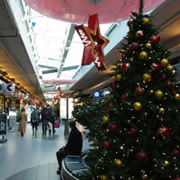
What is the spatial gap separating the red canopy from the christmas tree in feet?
4.21

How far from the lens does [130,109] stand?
8.02ft

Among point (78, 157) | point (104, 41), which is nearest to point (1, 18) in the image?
point (104, 41)

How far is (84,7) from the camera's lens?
3.85 meters

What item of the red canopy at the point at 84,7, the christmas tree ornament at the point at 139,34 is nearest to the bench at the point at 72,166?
the christmas tree ornament at the point at 139,34

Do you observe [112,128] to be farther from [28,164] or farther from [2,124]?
[2,124]

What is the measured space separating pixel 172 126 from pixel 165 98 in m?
0.32

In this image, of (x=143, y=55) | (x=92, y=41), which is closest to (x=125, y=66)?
(x=143, y=55)

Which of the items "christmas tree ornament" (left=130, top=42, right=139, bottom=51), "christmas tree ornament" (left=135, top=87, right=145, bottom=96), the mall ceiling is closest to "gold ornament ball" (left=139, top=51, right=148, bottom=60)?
"christmas tree ornament" (left=130, top=42, right=139, bottom=51)

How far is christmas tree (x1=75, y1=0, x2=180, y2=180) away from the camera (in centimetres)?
236

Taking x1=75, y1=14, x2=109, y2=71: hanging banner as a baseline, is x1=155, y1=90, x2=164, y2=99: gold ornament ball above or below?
below

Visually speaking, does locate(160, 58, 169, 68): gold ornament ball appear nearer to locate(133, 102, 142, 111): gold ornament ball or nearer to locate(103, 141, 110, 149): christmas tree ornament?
locate(133, 102, 142, 111): gold ornament ball

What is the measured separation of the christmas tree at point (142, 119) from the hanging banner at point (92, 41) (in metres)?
2.25

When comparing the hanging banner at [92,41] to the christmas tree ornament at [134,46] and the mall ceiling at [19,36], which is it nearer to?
the mall ceiling at [19,36]

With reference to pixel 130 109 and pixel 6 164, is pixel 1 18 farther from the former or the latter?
pixel 130 109
